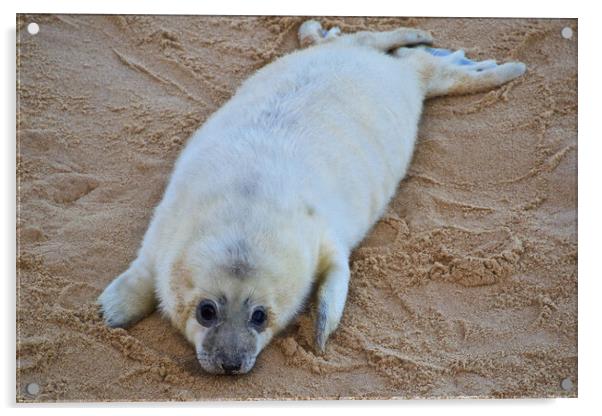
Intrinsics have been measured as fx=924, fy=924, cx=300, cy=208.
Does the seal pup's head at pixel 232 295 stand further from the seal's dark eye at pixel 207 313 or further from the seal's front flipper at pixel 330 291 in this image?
the seal's front flipper at pixel 330 291

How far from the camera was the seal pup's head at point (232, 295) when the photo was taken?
2.89 meters

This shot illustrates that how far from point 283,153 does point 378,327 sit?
2.33 ft

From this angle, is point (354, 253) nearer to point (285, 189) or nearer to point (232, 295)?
point (285, 189)

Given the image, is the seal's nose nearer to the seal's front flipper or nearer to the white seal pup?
the white seal pup

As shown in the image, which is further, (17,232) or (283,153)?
(283,153)

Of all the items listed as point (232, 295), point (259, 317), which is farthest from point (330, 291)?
point (232, 295)

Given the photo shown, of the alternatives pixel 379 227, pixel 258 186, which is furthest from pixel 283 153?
pixel 379 227

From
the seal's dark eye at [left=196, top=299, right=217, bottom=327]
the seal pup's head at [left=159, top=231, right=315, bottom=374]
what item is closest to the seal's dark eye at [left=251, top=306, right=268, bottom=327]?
the seal pup's head at [left=159, top=231, right=315, bottom=374]

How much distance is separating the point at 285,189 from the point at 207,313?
0.53m

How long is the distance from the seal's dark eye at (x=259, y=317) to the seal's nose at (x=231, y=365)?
142 mm

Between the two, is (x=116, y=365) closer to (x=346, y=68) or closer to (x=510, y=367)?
(x=510, y=367)

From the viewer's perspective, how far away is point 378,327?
312 cm

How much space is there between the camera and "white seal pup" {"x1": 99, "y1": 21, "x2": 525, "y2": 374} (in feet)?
9.61

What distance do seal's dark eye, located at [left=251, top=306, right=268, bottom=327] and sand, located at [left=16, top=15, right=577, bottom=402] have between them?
5.4 inches
